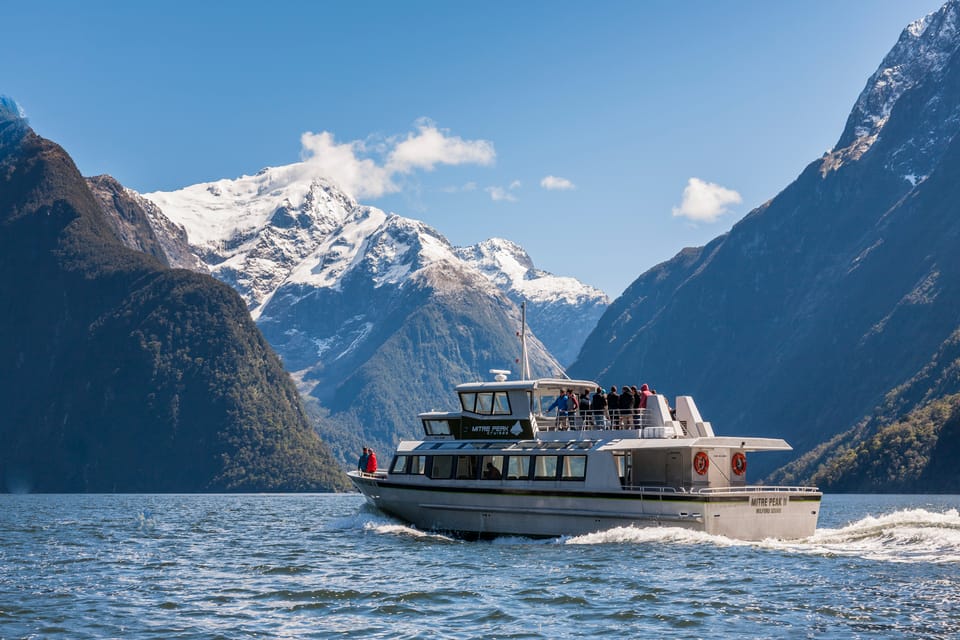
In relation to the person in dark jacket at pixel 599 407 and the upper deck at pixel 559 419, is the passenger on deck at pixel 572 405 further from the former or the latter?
the person in dark jacket at pixel 599 407

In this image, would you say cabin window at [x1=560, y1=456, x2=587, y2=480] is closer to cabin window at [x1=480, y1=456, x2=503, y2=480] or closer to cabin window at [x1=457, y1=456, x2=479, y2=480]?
cabin window at [x1=480, y1=456, x2=503, y2=480]

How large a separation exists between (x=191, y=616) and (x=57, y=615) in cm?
351

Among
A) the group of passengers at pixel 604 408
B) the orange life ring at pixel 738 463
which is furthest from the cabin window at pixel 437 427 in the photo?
the orange life ring at pixel 738 463

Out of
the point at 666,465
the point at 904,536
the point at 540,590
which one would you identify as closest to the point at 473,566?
the point at 540,590

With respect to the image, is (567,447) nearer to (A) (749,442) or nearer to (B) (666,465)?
(B) (666,465)

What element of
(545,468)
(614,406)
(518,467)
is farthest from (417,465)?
(614,406)

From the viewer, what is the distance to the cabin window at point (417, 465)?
51.6 meters

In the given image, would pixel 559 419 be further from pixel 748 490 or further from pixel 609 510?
pixel 748 490

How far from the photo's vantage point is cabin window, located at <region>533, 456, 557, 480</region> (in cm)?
4694

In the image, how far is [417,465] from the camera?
51.9 m

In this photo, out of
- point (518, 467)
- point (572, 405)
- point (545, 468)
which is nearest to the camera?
point (545, 468)

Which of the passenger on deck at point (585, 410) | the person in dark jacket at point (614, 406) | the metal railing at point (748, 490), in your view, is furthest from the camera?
the passenger on deck at point (585, 410)

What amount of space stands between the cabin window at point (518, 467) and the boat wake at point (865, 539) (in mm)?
3434

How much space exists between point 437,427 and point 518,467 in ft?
19.4
